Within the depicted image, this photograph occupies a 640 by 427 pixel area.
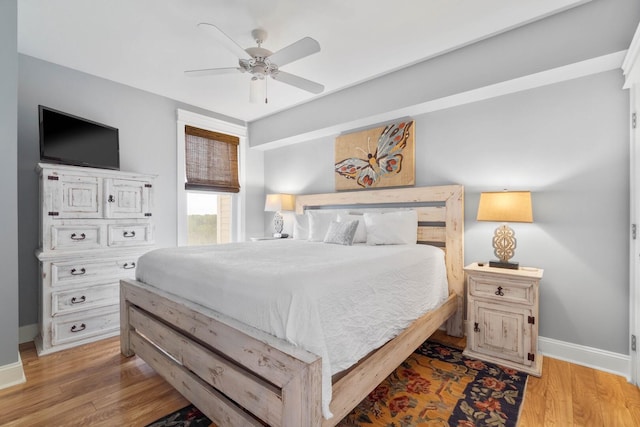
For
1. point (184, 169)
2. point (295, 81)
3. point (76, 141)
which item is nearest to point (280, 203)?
point (184, 169)

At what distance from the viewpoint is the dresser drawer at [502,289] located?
7.41 ft

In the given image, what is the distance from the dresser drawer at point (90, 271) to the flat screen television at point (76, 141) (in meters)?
0.99

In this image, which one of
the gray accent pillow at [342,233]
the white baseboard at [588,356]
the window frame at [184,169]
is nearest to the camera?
the white baseboard at [588,356]

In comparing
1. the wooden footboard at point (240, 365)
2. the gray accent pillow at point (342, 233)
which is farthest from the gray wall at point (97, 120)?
the gray accent pillow at point (342, 233)

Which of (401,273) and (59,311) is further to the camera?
(59,311)

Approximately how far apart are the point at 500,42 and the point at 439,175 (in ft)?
4.14

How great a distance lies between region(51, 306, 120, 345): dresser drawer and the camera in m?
2.62

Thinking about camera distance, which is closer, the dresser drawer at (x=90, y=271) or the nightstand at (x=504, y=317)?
the nightstand at (x=504, y=317)

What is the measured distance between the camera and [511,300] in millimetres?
2322

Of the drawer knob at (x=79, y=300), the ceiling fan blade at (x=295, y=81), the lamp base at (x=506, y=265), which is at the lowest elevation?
the drawer knob at (x=79, y=300)

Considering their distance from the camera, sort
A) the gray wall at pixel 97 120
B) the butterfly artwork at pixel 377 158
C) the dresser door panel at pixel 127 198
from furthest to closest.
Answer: the butterfly artwork at pixel 377 158 → the dresser door panel at pixel 127 198 → the gray wall at pixel 97 120

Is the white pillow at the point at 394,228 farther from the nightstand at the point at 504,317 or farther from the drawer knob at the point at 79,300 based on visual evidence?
the drawer knob at the point at 79,300

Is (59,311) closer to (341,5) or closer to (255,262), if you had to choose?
(255,262)

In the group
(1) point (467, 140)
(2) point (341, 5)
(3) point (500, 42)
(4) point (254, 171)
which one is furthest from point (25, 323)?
(3) point (500, 42)
